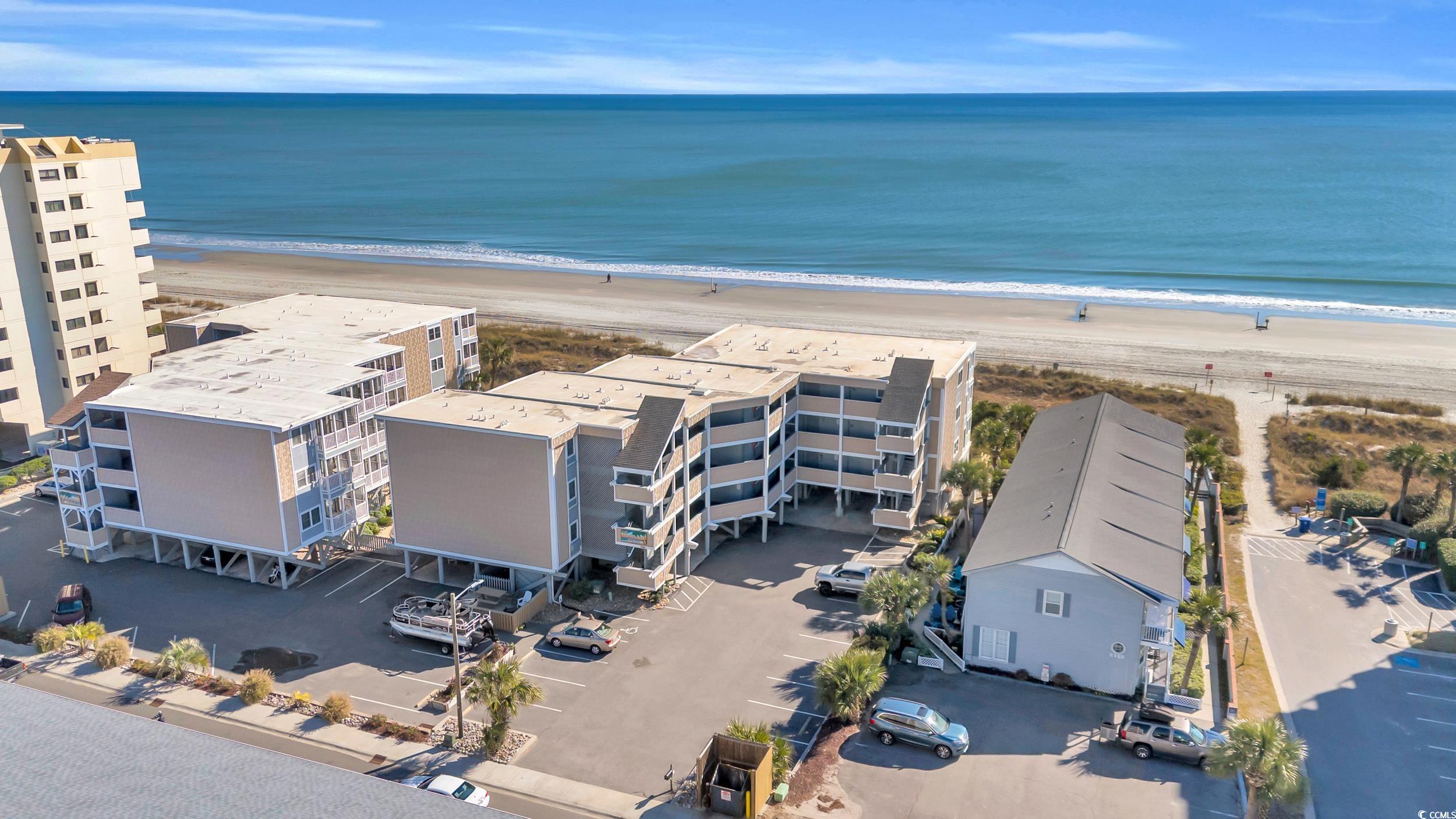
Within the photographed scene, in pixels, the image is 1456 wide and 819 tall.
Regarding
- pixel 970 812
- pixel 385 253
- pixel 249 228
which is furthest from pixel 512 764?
pixel 249 228

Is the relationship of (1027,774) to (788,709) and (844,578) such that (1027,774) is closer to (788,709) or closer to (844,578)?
(788,709)

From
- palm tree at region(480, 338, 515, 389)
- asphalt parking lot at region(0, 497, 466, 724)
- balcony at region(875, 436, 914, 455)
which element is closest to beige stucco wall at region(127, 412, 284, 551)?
asphalt parking lot at region(0, 497, 466, 724)

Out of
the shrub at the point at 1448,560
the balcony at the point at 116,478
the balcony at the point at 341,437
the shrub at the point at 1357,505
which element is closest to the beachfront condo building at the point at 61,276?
the balcony at the point at 116,478

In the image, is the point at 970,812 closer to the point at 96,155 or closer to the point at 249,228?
the point at 96,155

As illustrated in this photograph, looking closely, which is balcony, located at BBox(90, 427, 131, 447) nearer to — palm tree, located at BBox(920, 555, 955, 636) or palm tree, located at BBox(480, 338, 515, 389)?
palm tree, located at BBox(480, 338, 515, 389)

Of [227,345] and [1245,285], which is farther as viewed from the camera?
[1245,285]
